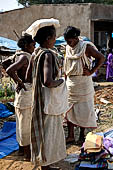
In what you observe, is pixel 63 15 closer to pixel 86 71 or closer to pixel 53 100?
pixel 86 71

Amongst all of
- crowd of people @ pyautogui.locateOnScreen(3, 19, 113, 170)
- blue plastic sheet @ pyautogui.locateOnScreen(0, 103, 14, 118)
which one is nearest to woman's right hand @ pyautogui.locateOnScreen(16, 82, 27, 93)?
crowd of people @ pyautogui.locateOnScreen(3, 19, 113, 170)

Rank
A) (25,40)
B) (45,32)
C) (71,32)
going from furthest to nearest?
(71,32) → (25,40) → (45,32)

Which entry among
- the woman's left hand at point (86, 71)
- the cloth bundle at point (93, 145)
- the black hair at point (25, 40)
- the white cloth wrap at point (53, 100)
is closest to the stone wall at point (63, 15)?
the woman's left hand at point (86, 71)

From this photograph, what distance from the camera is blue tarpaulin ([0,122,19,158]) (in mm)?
4242

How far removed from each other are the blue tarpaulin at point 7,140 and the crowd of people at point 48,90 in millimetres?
268

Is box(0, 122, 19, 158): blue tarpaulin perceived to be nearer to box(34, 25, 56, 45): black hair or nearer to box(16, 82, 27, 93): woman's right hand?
box(16, 82, 27, 93): woman's right hand

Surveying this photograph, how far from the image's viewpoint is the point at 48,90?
3.00 metres

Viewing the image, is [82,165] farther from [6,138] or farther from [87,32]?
[87,32]

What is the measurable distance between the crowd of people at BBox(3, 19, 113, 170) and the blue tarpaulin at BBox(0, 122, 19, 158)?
0.27 metres

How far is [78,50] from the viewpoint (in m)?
4.02

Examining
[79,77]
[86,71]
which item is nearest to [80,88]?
[79,77]

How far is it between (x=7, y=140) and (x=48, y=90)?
82.0 inches

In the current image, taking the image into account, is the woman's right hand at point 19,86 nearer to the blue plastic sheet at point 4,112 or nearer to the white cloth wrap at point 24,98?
the white cloth wrap at point 24,98

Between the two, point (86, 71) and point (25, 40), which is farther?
point (86, 71)
